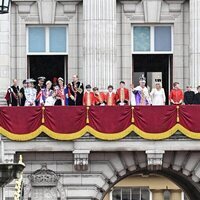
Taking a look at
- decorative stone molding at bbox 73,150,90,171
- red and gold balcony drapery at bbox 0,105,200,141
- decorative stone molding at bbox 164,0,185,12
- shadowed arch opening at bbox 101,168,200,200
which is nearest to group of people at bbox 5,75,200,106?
red and gold balcony drapery at bbox 0,105,200,141

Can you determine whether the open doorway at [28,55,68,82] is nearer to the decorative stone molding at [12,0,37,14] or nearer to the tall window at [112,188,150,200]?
the decorative stone molding at [12,0,37,14]

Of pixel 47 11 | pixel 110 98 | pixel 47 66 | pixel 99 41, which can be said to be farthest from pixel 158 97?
pixel 47 11

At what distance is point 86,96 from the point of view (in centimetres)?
6900

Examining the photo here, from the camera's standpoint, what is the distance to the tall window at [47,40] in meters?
76.5

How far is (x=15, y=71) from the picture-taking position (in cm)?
7606

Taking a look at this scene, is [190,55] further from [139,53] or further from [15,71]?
[15,71]

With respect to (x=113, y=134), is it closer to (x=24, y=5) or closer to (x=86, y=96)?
(x=86, y=96)

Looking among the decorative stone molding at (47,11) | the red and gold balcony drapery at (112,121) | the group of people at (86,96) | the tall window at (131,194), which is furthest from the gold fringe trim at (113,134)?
the tall window at (131,194)

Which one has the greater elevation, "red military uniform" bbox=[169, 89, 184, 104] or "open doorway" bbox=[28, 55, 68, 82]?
"open doorway" bbox=[28, 55, 68, 82]

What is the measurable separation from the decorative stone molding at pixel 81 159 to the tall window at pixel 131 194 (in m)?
44.0

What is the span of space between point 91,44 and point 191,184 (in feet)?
28.4

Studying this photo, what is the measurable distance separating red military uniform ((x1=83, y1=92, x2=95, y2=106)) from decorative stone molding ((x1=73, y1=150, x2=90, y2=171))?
7.32 feet

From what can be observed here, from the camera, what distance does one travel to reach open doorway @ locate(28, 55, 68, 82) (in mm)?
76688

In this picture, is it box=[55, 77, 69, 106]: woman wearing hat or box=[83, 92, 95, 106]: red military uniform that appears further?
box=[55, 77, 69, 106]: woman wearing hat
